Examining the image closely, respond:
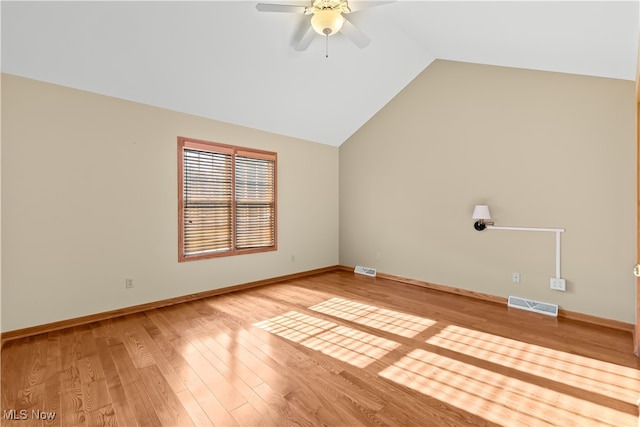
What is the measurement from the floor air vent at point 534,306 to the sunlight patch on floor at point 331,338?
2.00 metres

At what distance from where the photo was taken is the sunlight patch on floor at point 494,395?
1.74m

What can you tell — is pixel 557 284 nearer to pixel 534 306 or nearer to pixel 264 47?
pixel 534 306

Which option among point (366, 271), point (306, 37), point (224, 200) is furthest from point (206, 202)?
point (366, 271)

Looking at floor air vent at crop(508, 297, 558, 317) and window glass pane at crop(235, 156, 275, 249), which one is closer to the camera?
floor air vent at crop(508, 297, 558, 317)

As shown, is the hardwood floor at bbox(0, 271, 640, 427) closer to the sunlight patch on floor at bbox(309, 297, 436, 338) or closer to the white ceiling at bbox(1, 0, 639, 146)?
the sunlight patch on floor at bbox(309, 297, 436, 338)

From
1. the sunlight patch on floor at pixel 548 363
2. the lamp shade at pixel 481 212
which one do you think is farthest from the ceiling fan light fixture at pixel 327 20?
the sunlight patch on floor at pixel 548 363

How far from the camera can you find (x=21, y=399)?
6.27ft

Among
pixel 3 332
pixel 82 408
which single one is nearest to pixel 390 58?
pixel 82 408

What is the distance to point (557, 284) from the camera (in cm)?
341

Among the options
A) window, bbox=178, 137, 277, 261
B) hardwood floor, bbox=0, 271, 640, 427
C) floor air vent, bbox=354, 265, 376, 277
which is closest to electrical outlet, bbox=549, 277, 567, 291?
hardwood floor, bbox=0, 271, 640, 427

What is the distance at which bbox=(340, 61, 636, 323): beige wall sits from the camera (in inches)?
122

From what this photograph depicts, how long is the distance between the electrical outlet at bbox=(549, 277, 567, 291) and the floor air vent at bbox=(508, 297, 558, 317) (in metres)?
0.21

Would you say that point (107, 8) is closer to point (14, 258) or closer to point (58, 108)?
point (58, 108)

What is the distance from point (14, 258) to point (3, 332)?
673 millimetres
